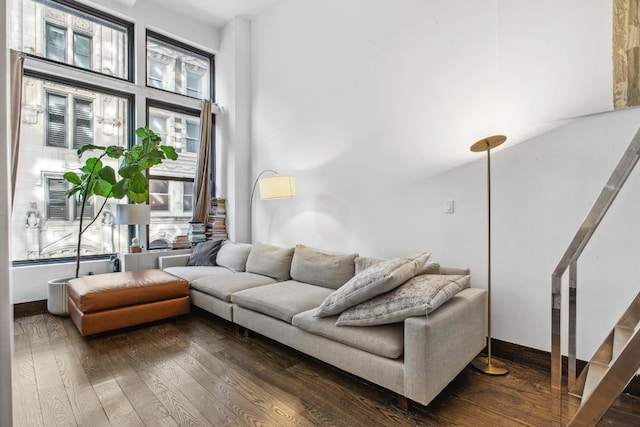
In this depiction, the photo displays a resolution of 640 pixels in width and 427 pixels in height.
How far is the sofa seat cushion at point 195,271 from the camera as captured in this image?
3628mm

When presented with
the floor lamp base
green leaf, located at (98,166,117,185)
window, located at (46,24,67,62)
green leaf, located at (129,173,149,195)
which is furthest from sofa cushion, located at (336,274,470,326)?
window, located at (46,24,67,62)

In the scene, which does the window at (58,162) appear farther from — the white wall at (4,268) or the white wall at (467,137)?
the white wall at (4,268)

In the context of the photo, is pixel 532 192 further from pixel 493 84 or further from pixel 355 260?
pixel 355 260

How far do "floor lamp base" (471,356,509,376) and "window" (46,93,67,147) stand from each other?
16.3 ft

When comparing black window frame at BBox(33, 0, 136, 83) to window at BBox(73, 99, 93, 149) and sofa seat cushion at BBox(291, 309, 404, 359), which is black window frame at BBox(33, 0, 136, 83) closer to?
window at BBox(73, 99, 93, 149)

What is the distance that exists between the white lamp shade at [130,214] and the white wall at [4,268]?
10.7ft

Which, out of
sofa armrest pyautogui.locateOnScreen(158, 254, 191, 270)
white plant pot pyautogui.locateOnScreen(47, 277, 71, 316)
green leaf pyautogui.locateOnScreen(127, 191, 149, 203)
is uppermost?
green leaf pyautogui.locateOnScreen(127, 191, 149, 203)

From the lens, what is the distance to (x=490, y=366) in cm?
231

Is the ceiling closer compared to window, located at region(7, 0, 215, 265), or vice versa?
window, located at region(7, 0, 215, 265)

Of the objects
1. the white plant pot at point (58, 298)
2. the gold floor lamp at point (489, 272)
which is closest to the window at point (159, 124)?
the white plant pot at point (58, 298)

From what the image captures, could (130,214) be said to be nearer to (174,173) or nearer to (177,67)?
(174,173)

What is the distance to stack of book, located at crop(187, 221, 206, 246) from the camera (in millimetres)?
4754

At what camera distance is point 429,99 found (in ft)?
9.34

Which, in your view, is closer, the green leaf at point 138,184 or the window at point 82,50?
the green leaf at point 138,184
